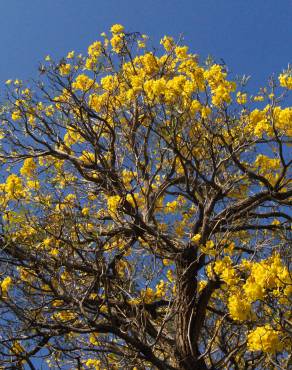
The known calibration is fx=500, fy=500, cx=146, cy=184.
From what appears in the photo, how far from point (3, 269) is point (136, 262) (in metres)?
1.65

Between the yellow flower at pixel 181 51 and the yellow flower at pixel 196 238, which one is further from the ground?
the yellow flower at pixel 181 51

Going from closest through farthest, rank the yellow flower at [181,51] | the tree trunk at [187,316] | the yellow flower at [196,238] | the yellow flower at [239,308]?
the yellow flower at [239,308]
the tree trunk at [187,316]
the yellow flower at [196,238]
the yellow flower at [181,51]

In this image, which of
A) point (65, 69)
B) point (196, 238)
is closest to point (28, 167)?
point (65, 69)

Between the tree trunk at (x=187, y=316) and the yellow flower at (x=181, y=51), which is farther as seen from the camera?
the yellow flower at (x=181, y=51)

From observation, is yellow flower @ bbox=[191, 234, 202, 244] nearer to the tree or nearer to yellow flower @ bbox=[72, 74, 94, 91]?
the tree

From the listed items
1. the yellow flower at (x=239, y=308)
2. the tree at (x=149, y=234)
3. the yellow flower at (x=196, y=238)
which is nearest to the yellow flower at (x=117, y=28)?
the tree at (x=149, y=234)

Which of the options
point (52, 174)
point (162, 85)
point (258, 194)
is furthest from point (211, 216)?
point (52, 174)

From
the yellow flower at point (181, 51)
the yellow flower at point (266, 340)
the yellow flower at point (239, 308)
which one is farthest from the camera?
the yellow flower at point (181, 51)

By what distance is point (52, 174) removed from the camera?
8312 millimetres

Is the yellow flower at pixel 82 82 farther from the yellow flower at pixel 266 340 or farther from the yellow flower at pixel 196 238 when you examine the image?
the yellow flower at pixel 266 340

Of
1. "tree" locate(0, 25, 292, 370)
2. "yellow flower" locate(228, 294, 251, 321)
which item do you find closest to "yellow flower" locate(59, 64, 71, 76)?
"tree" locate(0, 25, 292, 370)

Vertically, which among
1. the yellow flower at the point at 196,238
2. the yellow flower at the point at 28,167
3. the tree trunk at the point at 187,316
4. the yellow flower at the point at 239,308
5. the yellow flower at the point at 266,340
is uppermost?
the yellow flower at the point at 28,167

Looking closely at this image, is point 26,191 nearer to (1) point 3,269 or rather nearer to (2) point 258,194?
(1) point 3,269

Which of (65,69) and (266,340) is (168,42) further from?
(266,340)
